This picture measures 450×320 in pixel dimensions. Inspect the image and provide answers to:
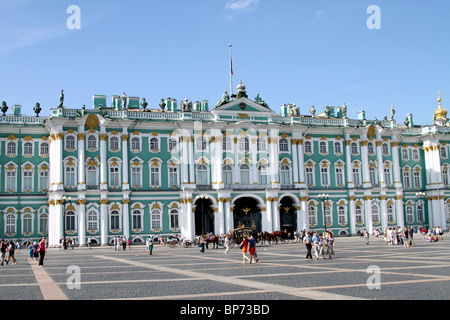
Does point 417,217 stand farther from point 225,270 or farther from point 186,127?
point 225,270

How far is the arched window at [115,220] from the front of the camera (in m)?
59.9

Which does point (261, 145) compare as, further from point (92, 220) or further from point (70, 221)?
point (70, 221)

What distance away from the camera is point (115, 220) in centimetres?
6012

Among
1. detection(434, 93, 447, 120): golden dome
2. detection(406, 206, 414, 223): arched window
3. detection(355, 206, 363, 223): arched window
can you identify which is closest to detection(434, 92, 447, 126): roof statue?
detection(434, 93, 447, 120): golden dome

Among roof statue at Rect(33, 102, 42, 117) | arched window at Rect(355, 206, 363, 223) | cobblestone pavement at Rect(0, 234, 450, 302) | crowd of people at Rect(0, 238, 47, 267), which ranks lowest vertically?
cobblestone pavement at Rect(0, 234, 450, 302)

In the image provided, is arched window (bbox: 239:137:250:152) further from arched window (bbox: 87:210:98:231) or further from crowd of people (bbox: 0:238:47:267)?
crowd of people (bbox: 0:238:47:267)

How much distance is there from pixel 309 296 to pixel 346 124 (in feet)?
184

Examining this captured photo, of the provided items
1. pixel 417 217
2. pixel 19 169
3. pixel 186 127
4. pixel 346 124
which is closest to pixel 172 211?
pixel 186 127

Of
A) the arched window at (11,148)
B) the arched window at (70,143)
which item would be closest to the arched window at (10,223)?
the arched window at (11,148)

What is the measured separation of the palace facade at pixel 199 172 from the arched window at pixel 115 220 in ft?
0.37

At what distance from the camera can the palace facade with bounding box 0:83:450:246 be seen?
59188 mm

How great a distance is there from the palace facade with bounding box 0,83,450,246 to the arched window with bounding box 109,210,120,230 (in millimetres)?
112

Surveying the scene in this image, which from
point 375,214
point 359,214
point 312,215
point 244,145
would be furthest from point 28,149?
point 375,214
